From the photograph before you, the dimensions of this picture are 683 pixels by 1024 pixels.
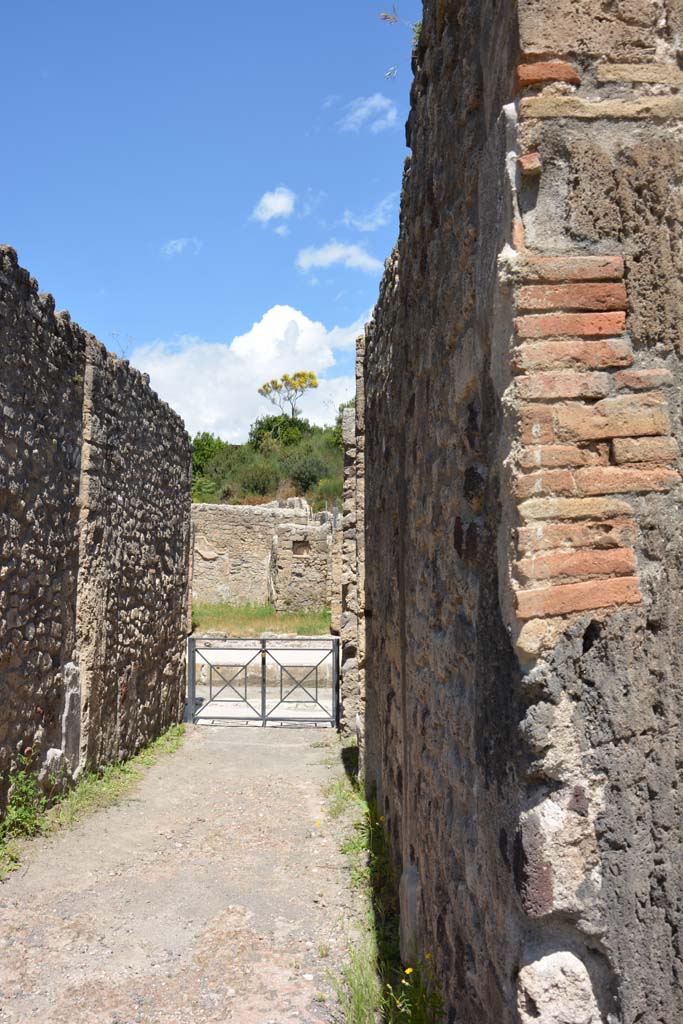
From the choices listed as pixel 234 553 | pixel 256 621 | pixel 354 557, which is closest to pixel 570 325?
pixel 354 557

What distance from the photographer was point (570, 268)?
177 centimetres

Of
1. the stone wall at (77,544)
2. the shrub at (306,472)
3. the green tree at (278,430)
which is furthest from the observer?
the green tree at (278,430)

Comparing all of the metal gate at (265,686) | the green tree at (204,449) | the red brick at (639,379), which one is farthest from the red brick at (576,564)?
the green tree at (204,449)

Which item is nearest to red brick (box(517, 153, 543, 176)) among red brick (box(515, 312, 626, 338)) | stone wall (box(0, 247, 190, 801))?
red brick (box(515, 312, 626, 338))

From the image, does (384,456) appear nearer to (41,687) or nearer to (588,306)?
(41,687)

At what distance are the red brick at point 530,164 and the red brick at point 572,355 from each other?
14.8 inches

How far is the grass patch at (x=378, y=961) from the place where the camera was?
2924 mm

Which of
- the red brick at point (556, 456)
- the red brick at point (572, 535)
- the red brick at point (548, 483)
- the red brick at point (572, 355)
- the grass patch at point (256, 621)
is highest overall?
the red brick at point (572, 355)

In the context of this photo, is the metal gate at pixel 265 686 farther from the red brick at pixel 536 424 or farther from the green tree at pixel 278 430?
the green tree at pixel 278 430

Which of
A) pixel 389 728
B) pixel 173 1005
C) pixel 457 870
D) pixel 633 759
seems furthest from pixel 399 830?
pixel 633 759

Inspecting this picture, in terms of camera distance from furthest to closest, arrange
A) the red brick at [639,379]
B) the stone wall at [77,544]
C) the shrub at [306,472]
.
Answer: the shrub at [306,472] → the stone wall at [77,544] → the red brick at [639,379]

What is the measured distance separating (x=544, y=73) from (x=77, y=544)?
565 centimetres

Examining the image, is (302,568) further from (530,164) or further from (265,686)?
(530,164)

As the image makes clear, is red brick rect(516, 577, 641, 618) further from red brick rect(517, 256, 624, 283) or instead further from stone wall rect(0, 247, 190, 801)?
stone wall rect(0, 247, 190, 801)
